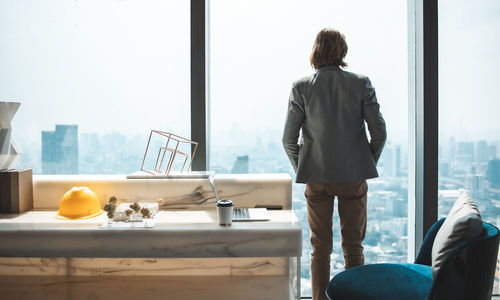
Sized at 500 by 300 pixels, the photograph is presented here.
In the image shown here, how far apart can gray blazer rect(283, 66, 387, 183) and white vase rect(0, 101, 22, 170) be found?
1.49 metres

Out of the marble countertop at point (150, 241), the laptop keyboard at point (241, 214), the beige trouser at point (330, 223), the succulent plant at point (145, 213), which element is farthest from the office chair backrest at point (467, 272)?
the succulent plant at point (145, 213)

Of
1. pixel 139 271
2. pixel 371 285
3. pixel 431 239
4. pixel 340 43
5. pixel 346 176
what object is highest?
pixel 340 43

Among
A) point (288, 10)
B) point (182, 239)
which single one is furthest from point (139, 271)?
point (288, 10)

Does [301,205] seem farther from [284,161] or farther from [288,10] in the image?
[288,10]

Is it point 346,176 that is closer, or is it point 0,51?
point 346,176

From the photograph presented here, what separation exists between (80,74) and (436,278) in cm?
217

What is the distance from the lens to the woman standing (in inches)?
77.5

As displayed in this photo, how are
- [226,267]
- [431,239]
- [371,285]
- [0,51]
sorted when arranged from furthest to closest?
[0,51] → [226,267] → [431,239] → [371,285]

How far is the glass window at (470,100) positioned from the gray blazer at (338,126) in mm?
754

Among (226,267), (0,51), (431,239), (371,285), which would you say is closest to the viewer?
(371,285)

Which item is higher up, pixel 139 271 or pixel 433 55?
pixel 433 55

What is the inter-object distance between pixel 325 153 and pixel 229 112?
2.50 feet

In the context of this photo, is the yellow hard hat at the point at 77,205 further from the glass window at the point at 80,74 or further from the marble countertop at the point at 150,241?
the glass window at the point at 80,74

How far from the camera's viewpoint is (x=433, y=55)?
2.45 meters
